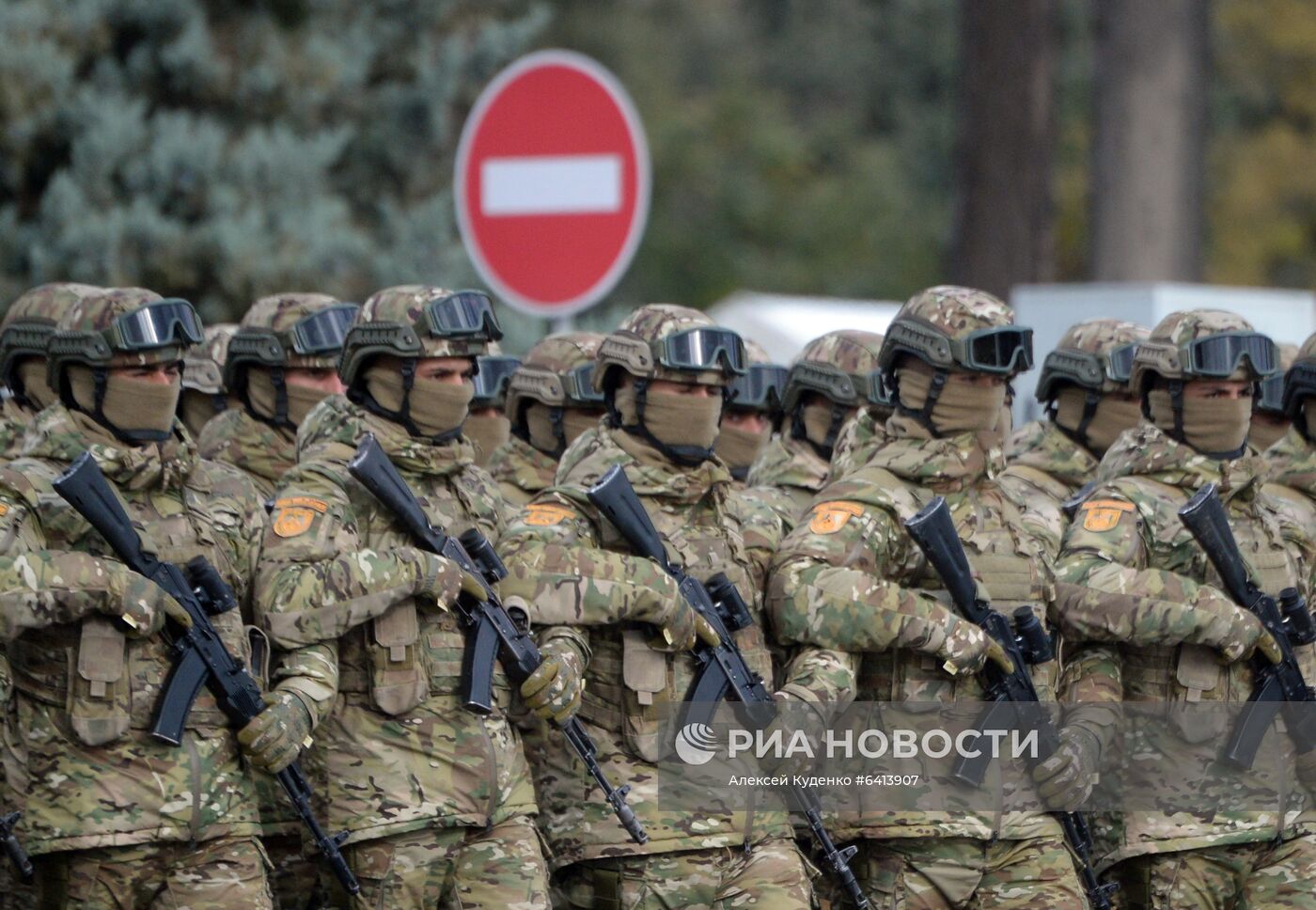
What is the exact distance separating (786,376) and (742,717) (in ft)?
8.47

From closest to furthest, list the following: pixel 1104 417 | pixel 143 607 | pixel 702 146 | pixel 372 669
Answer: pixel 143 607
pixel 372 669
pixel 1104 417
pixel 702 146

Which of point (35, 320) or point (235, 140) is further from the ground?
point (235, 140)

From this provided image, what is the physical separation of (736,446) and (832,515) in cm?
211

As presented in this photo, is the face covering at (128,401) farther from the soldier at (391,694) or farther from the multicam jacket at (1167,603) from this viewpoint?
the multicam jacket at (1167,603)

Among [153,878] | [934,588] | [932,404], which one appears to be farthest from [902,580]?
[153,878]

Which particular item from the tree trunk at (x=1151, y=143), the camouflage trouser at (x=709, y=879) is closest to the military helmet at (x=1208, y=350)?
the camouflage trouser at (x=709, y=879)

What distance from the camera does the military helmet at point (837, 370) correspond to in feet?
27.8

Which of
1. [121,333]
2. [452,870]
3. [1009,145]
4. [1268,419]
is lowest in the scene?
[452,870]

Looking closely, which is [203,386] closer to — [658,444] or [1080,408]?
[658,444]

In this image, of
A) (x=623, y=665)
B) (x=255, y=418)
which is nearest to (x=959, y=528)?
(x=623, y=665)

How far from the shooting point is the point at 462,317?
6.54 metres

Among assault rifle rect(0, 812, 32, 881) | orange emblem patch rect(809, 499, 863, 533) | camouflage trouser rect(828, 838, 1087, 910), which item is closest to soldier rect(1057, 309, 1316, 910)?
camouflage trouser rect(828, 838, 1087, 910)

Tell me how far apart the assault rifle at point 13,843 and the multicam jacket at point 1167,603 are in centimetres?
331

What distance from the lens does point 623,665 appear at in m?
6.41
